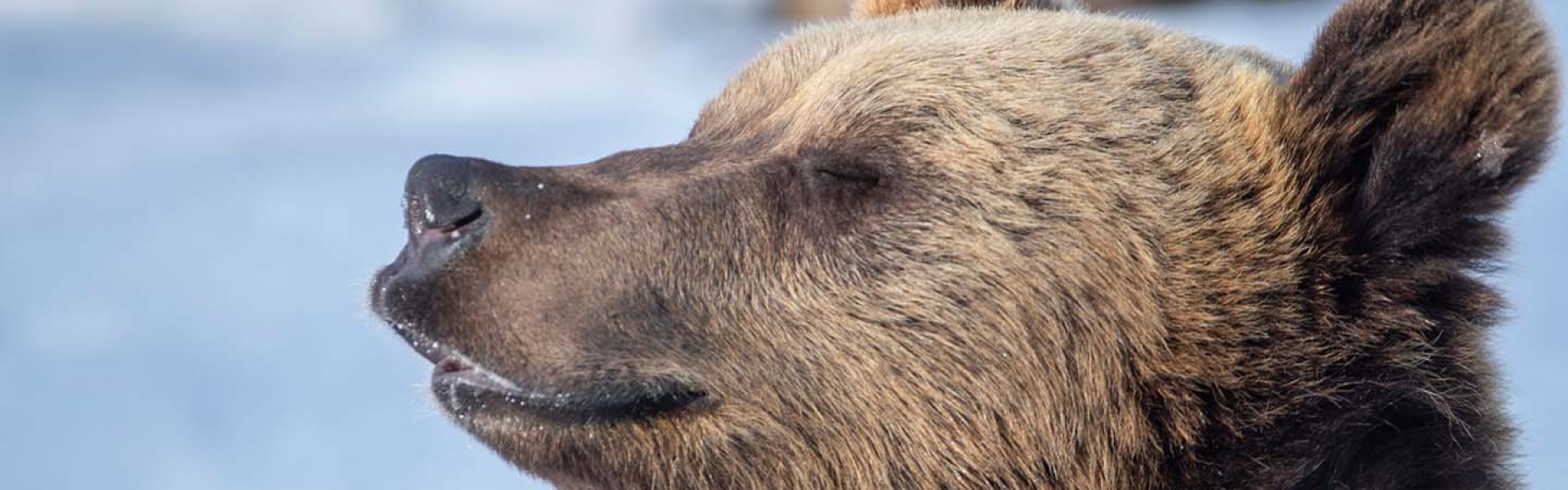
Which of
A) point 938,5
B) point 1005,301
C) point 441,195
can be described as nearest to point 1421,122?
point 1005,301

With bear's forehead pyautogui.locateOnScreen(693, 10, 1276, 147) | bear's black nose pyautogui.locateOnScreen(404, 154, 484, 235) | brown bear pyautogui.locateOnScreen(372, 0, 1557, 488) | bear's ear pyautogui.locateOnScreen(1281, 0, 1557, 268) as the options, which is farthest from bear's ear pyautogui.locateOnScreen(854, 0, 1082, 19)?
bear's black nose pyautogui.locateOnScreen(404, 154, 484, 235)

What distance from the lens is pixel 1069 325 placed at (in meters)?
4.19

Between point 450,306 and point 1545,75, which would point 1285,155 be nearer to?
point 1545,75

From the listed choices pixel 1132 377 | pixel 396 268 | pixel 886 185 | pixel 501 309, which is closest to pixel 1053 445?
pixel 1132 377

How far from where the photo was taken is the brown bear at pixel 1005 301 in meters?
4.09

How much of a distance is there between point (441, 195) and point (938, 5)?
1.89m

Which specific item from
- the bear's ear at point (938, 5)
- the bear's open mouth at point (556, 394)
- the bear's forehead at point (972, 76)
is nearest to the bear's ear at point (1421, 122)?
the bear's forehead at point (972, 76)

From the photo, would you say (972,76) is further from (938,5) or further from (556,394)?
(556,394)

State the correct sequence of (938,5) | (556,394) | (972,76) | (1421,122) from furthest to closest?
1. (938,5)
2. (972,76)
3. (556,394)
4. (1421,122)

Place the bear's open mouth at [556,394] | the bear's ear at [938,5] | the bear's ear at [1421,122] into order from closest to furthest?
the bear's ear at [1421,122] < the bear's open mouth at [556,394] < the bear's ear at [938,5]

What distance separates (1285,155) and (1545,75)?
24.3 inches

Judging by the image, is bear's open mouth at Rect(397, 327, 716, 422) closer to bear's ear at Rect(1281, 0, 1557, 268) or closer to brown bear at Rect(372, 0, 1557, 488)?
brown bear at Rect(372, 0, 1557, 488)

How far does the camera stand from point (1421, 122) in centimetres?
396

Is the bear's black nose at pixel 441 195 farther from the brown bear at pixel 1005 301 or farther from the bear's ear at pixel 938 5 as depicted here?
the bear's ear at pixel 938 5
